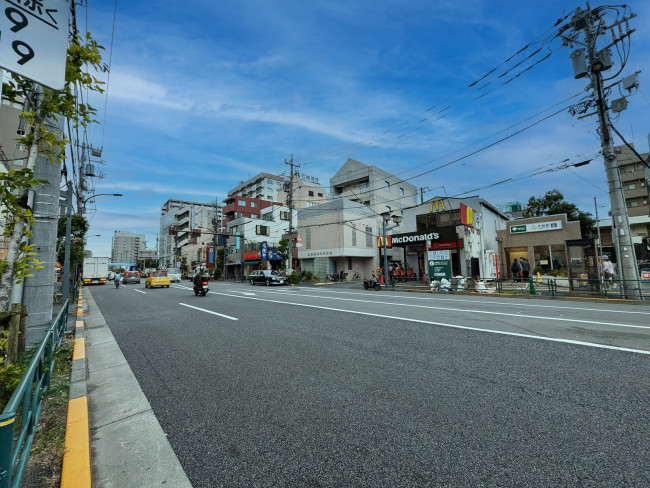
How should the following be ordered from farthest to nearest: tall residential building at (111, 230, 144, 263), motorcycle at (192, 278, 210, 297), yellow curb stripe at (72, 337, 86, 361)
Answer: tall residential building at (111, 230, 144, 263), motorcycle at (192, 278, 210, 297), yellow curb stripe at (72, 337, 86, 361)

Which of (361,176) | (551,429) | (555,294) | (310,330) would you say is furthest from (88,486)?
(361,176)

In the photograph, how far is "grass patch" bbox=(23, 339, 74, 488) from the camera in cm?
237

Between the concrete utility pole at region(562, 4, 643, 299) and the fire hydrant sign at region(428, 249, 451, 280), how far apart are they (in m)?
8.36

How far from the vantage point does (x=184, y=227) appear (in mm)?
80812

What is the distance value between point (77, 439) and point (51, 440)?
288 mm

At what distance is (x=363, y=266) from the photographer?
119 ft

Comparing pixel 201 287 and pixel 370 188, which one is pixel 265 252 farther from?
pixel 201 287

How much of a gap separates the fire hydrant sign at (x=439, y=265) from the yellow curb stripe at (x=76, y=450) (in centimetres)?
2025

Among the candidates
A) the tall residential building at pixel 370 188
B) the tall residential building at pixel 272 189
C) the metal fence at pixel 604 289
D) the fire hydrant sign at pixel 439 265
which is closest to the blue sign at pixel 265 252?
the tall residential building at pixel 370 188

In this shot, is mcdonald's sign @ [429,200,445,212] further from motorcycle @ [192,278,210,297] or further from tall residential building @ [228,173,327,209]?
tall residential building @ [228,173,327,209]

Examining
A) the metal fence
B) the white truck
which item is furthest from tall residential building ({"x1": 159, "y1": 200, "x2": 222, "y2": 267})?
the metal fence

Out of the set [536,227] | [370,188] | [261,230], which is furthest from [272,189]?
[536,227]

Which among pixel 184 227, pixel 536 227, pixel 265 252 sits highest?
pixel 184 227

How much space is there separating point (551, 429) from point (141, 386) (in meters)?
4.90
